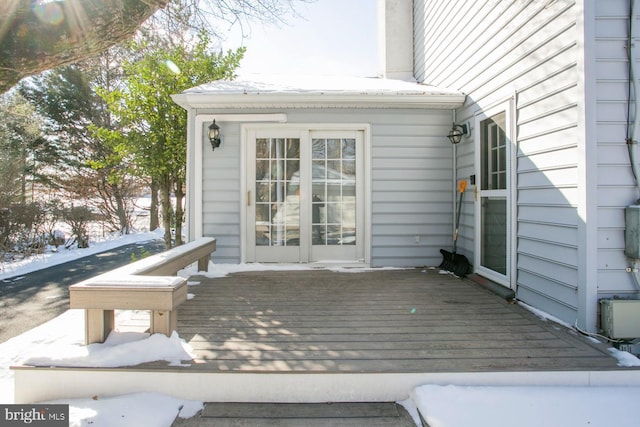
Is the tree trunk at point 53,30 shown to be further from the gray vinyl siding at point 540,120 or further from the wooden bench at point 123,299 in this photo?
the gray vinyl siding at point 540,120

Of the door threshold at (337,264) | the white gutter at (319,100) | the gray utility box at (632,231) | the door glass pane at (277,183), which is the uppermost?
the white gutter at (319,100)

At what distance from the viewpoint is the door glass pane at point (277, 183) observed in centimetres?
490

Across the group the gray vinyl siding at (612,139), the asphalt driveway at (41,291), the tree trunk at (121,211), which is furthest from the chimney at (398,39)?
the tree trunk at (121,211)

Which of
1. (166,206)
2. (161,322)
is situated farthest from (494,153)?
(166,206)

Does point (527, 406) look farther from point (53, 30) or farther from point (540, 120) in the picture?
point (53, 30)

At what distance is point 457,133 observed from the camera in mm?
4445

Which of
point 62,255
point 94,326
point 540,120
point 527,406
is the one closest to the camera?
point 527,406

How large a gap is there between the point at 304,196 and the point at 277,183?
40 centimetres

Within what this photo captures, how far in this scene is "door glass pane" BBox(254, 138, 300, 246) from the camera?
490cm

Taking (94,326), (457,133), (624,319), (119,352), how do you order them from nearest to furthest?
1. (119,352)
2. (94,326)
3. (624,319)
4. (457,133)

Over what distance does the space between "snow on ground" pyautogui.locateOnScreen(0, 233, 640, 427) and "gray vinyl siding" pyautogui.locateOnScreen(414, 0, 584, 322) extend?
0.78 m

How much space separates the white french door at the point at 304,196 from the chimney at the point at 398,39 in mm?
2455

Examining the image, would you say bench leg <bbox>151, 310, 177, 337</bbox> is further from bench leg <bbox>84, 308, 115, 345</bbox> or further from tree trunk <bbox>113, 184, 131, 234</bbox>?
tree trunk <bbox>113, 184, 131, 234</bbox>

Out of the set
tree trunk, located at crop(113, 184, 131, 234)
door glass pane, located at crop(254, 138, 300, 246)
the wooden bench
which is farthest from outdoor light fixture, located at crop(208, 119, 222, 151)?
tree trunk, located at crop(113, 184, 131, 234)
